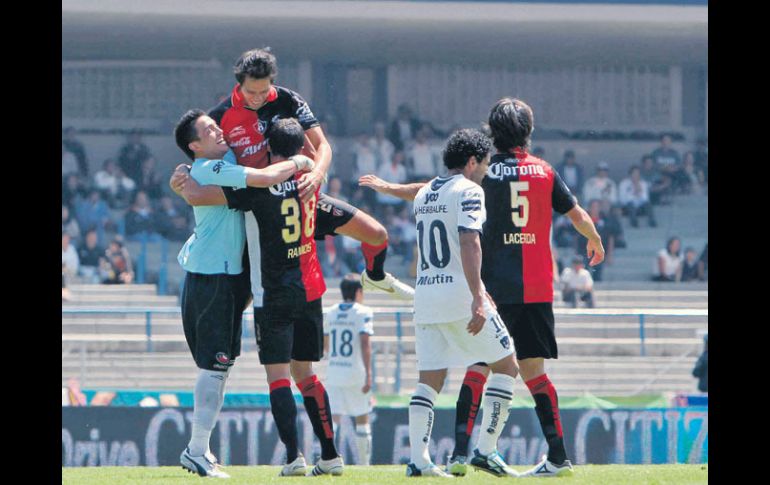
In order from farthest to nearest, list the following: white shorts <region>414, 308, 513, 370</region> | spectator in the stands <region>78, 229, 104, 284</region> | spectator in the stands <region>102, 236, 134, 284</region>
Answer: spectator in the stands <region>78, 229, 104, 284</region>
spectator in the stands <region>102, 236, 134, 284</region>
white shorts <region>414, 308, 513, 370</region>

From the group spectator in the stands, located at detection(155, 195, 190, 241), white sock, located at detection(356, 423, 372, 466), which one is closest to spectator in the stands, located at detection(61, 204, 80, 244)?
spectator in the stands, located at detection(155, 195, 190, 241)

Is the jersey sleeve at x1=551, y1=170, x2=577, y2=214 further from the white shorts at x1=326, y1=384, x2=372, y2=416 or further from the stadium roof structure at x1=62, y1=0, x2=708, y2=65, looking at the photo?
the stadium roof structure at x1=62, y1=0, x2=708, y2=65

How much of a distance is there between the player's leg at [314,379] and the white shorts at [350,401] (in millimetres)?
6132

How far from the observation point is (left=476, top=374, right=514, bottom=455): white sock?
784 cm

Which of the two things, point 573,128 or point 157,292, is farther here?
point 573,128

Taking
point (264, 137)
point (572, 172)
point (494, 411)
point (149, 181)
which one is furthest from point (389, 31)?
point (494, 411)

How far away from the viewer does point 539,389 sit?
7930 millimetres

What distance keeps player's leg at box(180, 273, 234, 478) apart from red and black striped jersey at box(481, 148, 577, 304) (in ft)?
5.22

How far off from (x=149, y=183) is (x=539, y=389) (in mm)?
18340

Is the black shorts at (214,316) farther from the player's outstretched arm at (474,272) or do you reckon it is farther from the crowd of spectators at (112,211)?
the crowd of spectators at (112,211)

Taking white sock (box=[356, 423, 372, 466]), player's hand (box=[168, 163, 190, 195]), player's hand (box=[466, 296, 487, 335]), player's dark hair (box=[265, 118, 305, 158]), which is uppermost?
player's dark hair (box=[265, 118, 305, 158])
